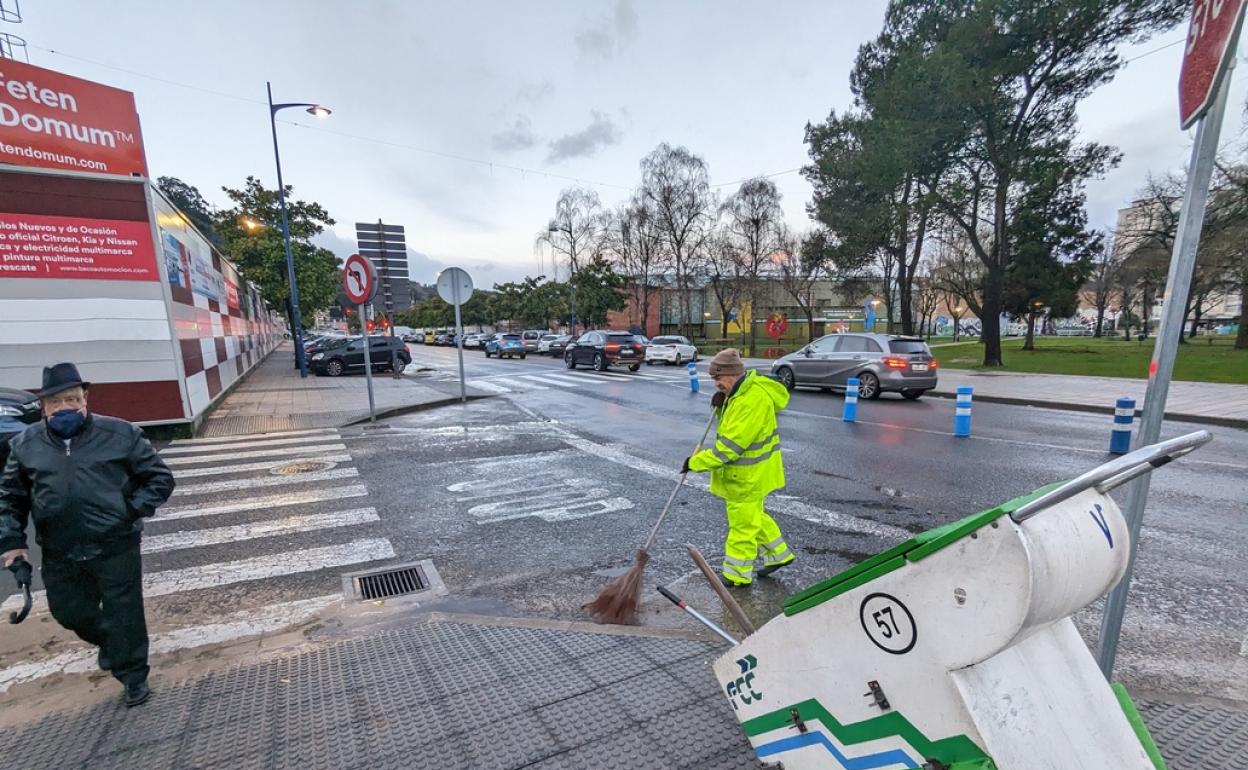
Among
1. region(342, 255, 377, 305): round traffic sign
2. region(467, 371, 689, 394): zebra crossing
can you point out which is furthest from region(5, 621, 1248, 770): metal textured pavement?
region(467, 371, 689, 394): zebra crossing

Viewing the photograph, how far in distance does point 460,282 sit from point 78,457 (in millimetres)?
10339

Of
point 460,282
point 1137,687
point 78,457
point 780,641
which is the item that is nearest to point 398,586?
point 78,457

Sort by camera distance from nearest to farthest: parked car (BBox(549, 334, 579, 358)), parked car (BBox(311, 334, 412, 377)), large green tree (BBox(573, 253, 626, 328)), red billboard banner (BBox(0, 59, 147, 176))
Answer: red billboard banner (BBox(0, 59, 147, 176)) < parked car (BBox(311, 334, 412, 377)) < parked car (BBox(549, 334, 579, 358)) < large green tree (BBox(573, 253, 626, 328))

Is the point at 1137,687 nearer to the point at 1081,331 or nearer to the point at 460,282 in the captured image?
the point at 460,282

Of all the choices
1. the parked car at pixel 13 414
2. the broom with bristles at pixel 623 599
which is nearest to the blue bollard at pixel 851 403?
the broom with bristles at pixel 623 599

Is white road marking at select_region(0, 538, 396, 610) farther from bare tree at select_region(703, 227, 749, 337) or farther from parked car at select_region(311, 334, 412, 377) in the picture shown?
bare tree at select_region(703, 227, 749, 337)

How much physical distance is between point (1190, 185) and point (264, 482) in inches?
322

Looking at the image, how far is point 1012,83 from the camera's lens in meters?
20.5

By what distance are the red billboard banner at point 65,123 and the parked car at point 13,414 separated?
4302 millimetres

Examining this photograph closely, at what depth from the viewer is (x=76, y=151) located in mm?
9203

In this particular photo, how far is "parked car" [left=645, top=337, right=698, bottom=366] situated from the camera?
28.7m

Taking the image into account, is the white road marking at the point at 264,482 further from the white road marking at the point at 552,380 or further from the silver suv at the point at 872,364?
the silver suv at the point at 872,364

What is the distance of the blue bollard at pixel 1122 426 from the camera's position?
7.71 m

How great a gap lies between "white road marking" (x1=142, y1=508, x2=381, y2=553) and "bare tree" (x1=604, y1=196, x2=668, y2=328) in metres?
39.6
